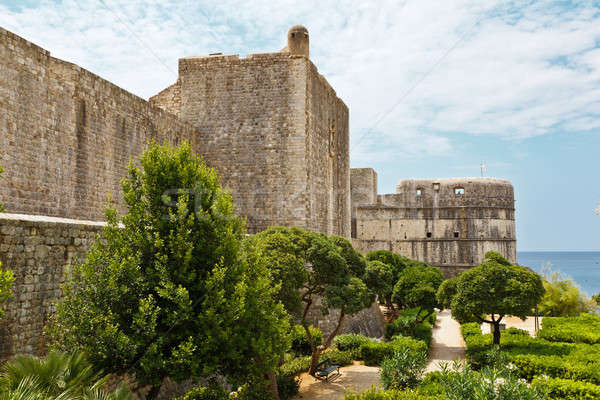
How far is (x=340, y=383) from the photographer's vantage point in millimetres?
12812

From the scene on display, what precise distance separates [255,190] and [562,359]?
10198mm

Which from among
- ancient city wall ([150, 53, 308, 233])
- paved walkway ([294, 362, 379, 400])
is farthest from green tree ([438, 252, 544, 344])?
ancient city wall ([150, 53, 308, 233])

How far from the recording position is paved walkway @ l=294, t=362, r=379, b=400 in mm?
11547

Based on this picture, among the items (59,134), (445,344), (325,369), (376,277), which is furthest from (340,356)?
(59,134)

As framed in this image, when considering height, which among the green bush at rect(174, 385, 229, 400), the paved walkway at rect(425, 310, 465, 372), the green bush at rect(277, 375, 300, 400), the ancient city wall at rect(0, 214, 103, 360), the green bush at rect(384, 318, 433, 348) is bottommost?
the paved walkway at rect(425, 310, 465, 372)

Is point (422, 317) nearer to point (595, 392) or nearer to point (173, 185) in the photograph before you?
point (595, 392)

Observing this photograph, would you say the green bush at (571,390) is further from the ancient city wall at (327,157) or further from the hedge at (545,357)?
the ancient city wall at (327,157)

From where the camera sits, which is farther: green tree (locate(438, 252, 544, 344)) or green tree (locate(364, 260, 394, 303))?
green tree (locate(364, 260, 394, 303))

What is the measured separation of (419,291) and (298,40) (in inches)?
459

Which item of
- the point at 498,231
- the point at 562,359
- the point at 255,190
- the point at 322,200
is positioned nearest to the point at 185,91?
the point at 255,190

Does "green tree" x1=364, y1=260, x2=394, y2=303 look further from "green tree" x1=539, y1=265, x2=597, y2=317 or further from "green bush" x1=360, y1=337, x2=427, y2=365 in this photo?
"green tree" x1=539, y1=265, x2=597, y2=317

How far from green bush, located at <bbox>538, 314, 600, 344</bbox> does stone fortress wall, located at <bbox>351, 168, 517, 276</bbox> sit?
636 inches

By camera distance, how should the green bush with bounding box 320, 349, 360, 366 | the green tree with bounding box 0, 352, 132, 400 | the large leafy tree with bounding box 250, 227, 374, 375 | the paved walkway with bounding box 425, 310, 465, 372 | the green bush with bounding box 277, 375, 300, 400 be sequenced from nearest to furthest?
the green tree with bounding box 0, 352, 132, 400
the large leafy tree with bounding box 250, 227, 374, 375
the green bush with bounding box 277, 375, 300, 400
the green bush with bounding box 320, 349, 360, 366
the paved walkway with bounding box 425, 310, 465, 372

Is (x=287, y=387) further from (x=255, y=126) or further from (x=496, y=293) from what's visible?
(x=255, y=126)
